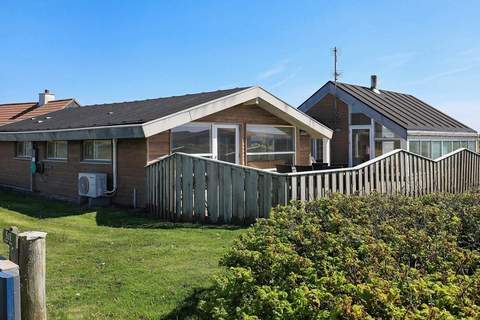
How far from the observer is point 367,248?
3375mm

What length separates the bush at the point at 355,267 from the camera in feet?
8.36

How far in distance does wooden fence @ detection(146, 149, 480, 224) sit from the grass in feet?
2.14

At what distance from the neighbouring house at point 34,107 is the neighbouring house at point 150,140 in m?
8.17

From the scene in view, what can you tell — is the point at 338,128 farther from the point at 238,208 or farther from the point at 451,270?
the point at 451,270

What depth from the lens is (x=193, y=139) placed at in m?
13.7

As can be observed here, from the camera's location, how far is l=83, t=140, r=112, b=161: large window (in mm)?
13716

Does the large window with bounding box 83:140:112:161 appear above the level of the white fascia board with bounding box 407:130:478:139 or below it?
below

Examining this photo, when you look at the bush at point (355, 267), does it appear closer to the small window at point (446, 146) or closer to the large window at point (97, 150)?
the large window at point (97, 150)

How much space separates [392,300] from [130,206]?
1099 centimetres

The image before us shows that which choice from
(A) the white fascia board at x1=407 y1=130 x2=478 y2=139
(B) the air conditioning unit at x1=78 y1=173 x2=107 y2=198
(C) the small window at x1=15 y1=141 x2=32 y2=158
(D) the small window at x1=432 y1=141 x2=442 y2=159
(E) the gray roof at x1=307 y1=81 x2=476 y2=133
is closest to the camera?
(B) the air conditioning unit at x1=78 y1=173 x2=107 y2=198

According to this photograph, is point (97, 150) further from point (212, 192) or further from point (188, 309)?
point (188, 309)

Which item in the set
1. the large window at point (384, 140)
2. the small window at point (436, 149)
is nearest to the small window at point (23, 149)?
the large window at point (384, 140)

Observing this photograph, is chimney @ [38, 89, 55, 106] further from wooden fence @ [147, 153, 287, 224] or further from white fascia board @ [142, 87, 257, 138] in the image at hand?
wooden fence @ [147, 153, 287, 224]

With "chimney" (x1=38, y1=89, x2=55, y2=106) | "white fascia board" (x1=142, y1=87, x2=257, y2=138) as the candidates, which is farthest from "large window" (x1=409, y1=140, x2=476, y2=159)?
"chimney" (x1=38, y1=89, x2=55, y2=106)
